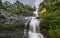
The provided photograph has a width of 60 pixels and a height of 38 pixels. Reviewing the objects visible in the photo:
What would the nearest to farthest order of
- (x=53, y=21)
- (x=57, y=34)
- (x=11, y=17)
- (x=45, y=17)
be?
(x=57, y=34)
(x=53, y=21)
(x=45, y=17)
(x=11, y=17)

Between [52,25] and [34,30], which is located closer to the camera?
[52,25]

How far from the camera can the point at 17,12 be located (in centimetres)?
2530

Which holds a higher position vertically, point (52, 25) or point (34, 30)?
point (52, 25)

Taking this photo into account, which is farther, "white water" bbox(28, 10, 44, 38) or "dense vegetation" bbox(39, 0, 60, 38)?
"white water" bbox(28, 10, 44, 38)

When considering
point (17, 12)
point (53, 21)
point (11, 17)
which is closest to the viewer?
point (53, 21)

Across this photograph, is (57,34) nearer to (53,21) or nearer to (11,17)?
(53,21)

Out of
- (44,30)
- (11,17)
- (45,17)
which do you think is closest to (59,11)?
(45,17)

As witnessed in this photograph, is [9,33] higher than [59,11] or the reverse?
the reverse

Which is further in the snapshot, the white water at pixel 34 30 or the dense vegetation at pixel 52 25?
the white water at pixel 34 30

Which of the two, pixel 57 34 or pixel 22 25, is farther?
pixel 22 25

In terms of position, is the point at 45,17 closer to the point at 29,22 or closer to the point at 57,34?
the point at 29,22

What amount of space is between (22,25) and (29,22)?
5.87ft

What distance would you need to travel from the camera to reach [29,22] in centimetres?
2173

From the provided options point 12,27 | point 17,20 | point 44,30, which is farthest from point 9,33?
point 44,30
